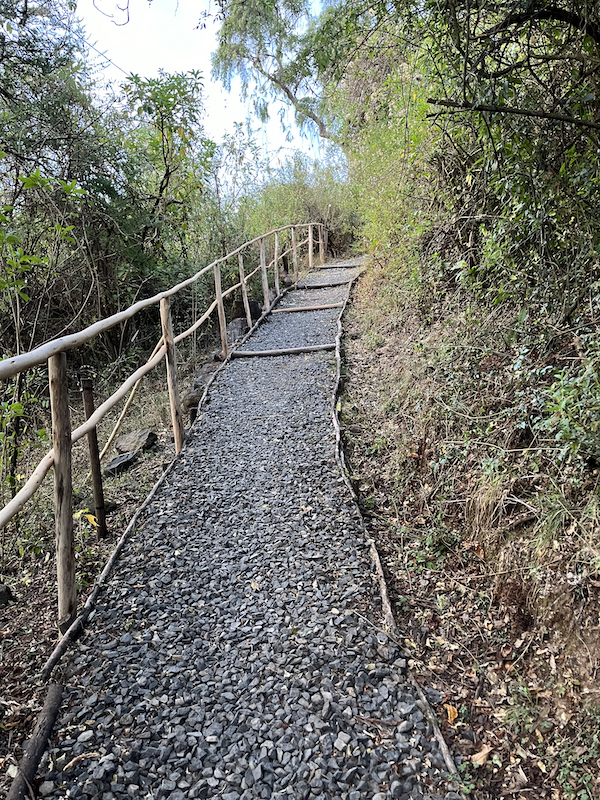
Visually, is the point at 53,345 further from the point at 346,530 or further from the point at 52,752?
the point at 346,530

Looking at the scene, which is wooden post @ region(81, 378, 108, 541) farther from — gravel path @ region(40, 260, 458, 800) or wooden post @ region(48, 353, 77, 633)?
wooden post @ region(48, 353, 77, 633)

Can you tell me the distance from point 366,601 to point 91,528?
5.63 feet

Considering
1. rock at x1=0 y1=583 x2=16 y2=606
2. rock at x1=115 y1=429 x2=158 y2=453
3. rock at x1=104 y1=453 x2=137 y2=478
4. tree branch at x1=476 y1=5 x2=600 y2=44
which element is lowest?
rock at x1=0 y1=583 x2=16 y2=606

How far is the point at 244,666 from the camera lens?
6.86 ft

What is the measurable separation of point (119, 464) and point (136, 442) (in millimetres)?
385

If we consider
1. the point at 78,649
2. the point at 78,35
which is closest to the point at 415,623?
the point at 78,649

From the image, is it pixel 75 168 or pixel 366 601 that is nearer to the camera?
pixel 366 601

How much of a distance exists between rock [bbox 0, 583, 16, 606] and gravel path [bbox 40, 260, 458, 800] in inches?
22.1

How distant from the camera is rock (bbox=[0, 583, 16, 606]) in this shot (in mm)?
2620

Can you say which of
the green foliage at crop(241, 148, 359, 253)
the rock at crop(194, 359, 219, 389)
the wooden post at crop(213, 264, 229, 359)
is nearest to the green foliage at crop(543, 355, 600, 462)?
the rock at crop(194, 359, 219, 389)

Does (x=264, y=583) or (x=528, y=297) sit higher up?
(x=528, y=297)

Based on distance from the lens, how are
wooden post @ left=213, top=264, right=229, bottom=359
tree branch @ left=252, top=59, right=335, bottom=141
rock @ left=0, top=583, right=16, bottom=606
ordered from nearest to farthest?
rock @ left=0, top=583, right=16, bottom=606 → wooden post @ left=213, top=264, right=229, bottom=359 → tree branch @ left=252, top=59, right=335, bottom=141

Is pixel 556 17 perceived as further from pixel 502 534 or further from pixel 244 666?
pixel 244 666

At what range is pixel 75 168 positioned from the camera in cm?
538
